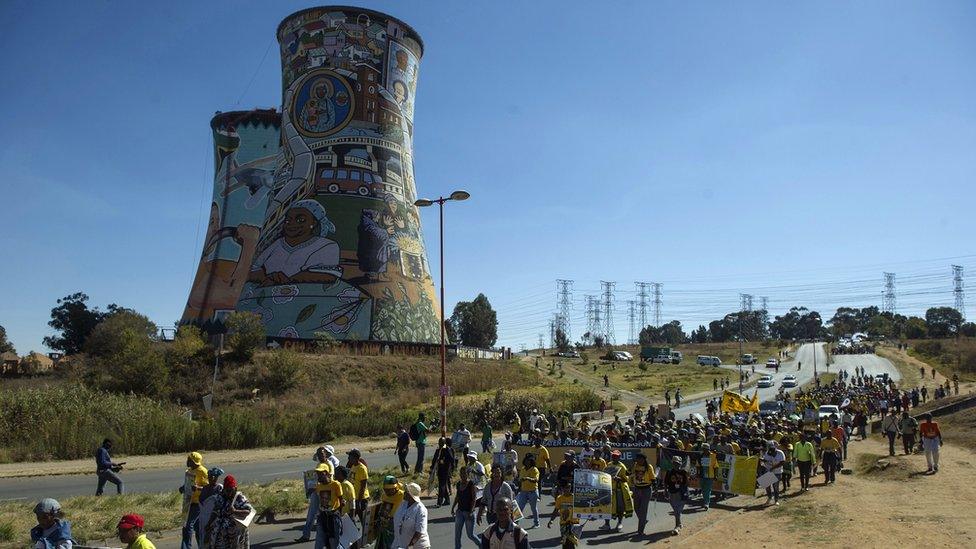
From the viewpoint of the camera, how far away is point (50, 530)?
5918mm

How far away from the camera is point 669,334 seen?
188 metres

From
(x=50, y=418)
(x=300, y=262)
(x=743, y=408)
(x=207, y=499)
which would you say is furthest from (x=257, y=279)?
(x=207, y=499)

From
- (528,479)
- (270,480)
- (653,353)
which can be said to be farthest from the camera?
(653,353)

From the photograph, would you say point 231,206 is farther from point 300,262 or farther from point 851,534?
point 851,534

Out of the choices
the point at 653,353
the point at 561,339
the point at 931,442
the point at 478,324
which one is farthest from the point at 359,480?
the point at 561,339

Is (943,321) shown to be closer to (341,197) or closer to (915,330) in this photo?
(915,330)

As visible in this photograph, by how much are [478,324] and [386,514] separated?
8969 centimetres

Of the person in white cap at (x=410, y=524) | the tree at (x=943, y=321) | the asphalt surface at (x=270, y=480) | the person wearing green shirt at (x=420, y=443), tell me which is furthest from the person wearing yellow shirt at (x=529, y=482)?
the tree at (x=943, y=321)

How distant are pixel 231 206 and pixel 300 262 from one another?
1848 cm

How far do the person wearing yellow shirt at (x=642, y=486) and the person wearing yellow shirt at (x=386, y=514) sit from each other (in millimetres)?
4772

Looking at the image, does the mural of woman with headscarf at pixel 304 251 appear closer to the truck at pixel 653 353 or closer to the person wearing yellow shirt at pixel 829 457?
the person wearing yellow shirt at pixel 829 457

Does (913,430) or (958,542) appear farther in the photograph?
(913,430)

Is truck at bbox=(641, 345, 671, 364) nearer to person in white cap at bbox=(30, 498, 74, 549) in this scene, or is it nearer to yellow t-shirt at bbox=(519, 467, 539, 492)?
yellow t-shirt at bbox=(519, 467, 539, 492)

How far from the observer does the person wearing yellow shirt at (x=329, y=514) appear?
8.41 m
